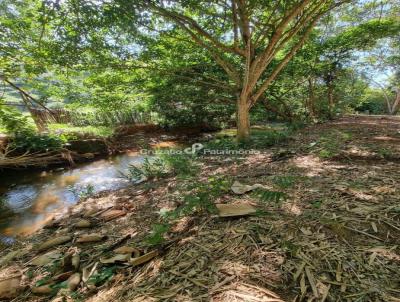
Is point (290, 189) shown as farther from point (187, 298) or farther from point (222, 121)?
point (222, 121)

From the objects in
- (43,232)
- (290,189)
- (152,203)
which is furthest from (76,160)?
(290,189)

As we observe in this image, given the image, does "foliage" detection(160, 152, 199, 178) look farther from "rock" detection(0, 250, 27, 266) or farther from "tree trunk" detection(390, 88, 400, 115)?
"tree trunk" detection(390, 88, 400, 115)

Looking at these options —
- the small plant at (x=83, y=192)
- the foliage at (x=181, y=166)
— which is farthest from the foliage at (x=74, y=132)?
the foliage at (x=181, y=166)

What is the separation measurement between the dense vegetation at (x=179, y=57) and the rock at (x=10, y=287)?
9.68 feet

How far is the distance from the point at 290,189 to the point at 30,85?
7533 millimetres

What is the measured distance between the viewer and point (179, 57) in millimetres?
6059

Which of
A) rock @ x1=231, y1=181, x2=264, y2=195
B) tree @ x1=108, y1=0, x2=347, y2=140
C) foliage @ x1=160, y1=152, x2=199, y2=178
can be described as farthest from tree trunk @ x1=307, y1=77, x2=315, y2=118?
rock @ x1=231, y1=181, x2=264, y2=195

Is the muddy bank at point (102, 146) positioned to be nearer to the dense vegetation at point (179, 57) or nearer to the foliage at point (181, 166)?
Answer: the dense vegetation at point (179, 57)

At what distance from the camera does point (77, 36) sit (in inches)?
169

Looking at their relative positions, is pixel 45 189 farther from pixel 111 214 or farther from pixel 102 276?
pixel 102 276

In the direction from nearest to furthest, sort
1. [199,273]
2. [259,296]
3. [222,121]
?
[259,296]
[199,273]
[222,121]

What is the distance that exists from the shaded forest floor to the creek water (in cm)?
120

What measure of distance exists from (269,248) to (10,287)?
2.10 m

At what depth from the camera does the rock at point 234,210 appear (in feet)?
6.36
